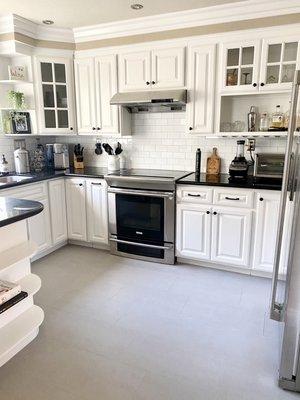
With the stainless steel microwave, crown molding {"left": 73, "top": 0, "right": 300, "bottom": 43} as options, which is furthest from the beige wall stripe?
the stainless steel microwave

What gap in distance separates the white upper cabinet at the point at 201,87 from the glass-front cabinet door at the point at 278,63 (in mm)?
488

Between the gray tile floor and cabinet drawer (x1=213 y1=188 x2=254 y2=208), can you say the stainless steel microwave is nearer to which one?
cabinet drawer (x1=213 y1=188 x2=254 y2=208)

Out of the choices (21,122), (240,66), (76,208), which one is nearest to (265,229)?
(240,66)

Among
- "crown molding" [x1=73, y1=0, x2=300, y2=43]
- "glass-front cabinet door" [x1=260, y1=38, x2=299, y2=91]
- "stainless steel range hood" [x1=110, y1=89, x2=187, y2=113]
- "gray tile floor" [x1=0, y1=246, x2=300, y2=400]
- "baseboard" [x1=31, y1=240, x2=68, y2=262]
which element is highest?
"crown molding" [x1=73, y1=0, x2=300, y2=43]

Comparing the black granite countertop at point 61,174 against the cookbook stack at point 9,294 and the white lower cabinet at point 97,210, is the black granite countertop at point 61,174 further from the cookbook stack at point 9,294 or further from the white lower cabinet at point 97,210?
the cookbook stack at point 9,294

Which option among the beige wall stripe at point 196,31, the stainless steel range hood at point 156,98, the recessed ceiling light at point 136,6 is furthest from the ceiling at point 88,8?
the stainless steel range hood at point 156,98

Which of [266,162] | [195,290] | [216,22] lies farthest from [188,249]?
[216,22]

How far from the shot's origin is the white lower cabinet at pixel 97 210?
348 centimetres

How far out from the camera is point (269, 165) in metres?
2.94

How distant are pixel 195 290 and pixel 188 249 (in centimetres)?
52

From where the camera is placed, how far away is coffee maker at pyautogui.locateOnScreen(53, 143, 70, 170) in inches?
152

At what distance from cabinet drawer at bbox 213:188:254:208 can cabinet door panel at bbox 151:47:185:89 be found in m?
1.22

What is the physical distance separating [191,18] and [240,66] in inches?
27.8

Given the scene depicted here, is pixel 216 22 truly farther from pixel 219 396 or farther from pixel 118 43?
pixel 219 396
